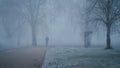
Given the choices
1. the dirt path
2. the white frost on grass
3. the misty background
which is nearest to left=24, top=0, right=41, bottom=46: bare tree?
the misty background

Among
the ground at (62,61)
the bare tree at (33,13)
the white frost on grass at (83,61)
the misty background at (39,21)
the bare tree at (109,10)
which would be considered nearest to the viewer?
the white frost on grass at (83,61)

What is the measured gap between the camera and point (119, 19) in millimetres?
28031

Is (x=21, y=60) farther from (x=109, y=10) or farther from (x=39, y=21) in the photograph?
(x=39, y=21)

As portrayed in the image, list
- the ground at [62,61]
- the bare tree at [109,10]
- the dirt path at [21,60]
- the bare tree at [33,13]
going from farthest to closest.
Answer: the bare tree at [33,13] → the bare tree at [109,10] → the dirt path at [21,60] → the ground at [62,61]

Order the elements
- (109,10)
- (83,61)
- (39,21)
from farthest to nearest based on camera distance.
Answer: (39,21), (109,10), (83,61)

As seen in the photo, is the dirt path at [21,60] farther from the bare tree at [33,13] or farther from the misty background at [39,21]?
the bare tree at [33,13]

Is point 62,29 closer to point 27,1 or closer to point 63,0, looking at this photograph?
point 63,0

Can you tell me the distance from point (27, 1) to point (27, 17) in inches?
116

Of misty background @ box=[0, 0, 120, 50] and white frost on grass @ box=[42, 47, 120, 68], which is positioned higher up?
misty background @ box=[0, 0, 120, 50]

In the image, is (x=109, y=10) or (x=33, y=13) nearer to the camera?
(x=109, y=10)

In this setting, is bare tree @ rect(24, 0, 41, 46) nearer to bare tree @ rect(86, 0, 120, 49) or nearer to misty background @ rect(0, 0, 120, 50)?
misty background @ rect(0, 0, 120, 50)

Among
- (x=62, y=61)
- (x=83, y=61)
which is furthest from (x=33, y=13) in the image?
(x=83, y=61)

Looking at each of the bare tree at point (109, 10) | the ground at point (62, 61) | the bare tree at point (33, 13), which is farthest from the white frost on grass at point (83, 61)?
the bare tree at point (33, 13)

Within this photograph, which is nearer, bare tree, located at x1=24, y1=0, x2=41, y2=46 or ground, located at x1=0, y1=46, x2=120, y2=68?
ground, located at x1=0, y1=46, x2=120, y2=68
